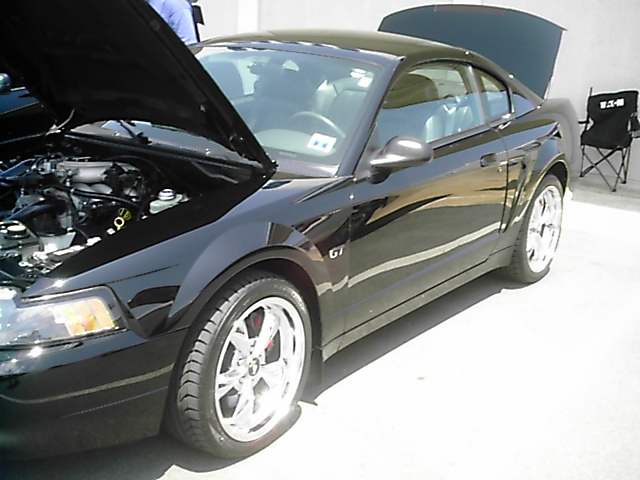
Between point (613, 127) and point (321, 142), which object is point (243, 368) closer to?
point (321, 142)

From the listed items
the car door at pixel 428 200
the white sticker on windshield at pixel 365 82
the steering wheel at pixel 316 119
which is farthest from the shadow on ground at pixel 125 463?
the white sticker on windshield at pixel 365 82

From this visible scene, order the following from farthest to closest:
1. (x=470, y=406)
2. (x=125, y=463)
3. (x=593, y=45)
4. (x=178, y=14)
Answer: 1. (x=593, y=45)
2. (x=178, y=14)
3. (x=470, y=406)
4. (x=125, y=463)

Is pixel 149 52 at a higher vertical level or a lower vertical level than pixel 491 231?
higher

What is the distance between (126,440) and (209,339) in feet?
1.33

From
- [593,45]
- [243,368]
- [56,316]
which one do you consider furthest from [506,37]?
[56,316]

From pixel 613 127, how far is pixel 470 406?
17.2 ft

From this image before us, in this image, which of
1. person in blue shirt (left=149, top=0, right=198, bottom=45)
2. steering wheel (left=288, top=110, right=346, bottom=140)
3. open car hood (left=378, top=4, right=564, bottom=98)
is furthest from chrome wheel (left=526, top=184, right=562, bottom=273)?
person in blue shirt (left=149, top=0, right=198, bottom=45)

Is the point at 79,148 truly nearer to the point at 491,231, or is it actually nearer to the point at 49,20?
the point at 49,20

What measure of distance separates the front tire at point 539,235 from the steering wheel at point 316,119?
1.78 meters

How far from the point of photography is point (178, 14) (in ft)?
18.3

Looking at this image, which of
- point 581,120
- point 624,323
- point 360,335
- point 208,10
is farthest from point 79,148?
point 208,10

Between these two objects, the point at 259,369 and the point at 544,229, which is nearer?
the point at 259,369

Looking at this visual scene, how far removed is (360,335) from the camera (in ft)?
10.6

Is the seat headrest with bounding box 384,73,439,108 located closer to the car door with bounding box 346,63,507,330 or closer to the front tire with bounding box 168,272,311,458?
the car door with bounding box 346,63,507,330
